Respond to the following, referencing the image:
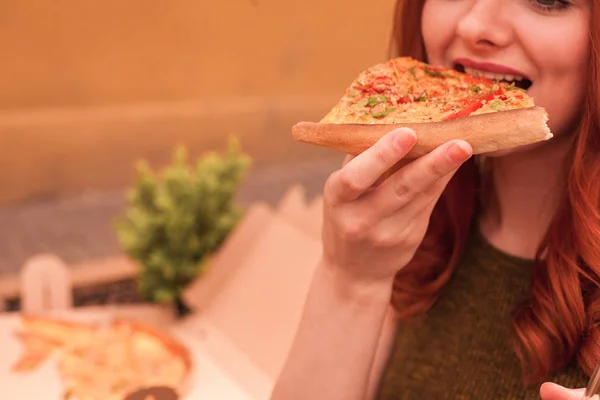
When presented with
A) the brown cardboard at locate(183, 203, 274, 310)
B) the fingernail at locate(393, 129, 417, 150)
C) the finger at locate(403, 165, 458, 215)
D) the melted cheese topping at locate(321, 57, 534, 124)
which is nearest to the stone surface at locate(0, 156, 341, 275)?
the brown cardboard at locate(183, 203, 274, 310)

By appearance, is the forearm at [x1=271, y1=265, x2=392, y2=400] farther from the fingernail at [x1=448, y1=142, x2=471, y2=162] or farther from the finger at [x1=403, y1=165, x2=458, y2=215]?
the fingernail at [x1=448, y1=142, x2=471, y2=162]

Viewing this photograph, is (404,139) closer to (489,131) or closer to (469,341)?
(489,131)

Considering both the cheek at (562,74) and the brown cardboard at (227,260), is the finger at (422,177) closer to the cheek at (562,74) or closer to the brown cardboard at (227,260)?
the cheek at (562,74)

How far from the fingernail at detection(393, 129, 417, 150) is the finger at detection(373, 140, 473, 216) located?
0.04 metres

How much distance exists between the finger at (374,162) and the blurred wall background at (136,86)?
2.41 metres

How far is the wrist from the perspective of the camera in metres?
1.17

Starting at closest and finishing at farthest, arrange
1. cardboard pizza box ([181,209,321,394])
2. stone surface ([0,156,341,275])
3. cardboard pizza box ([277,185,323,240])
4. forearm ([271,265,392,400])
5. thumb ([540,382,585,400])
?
thumb ([540,382,585,400]) < forearm ([271,265,392,400]) < cardboard pizza box ([181,209,321,394]) < cardboard pizza box ([277,185,323,240]) < stone surface ([0,156,341,275])

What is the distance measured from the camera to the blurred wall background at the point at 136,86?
147 inches

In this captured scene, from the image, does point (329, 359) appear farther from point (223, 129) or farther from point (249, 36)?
point (223, 129)

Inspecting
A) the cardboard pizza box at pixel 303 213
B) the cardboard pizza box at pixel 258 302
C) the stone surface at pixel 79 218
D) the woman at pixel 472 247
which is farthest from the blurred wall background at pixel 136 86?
the woman at pixel 472 247

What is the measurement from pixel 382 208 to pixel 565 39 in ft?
1.34

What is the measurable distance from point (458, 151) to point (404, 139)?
3.0 inches

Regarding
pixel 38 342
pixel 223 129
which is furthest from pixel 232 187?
pixel 223 129

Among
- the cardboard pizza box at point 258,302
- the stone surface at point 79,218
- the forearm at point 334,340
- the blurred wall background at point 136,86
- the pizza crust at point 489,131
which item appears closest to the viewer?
the pizza crust at point 489,131
